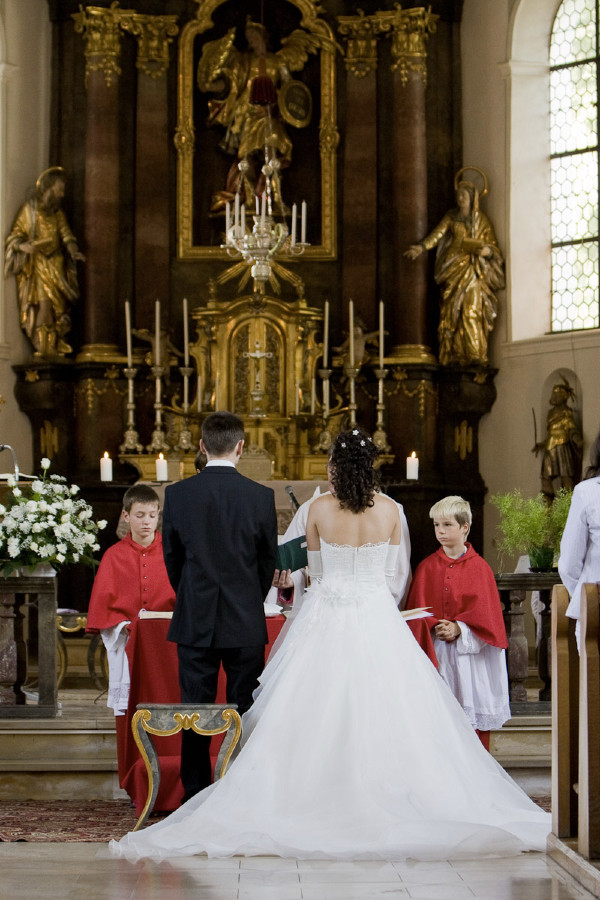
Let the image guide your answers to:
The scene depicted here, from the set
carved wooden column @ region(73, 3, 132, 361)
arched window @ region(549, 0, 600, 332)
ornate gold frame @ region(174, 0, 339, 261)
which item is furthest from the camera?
ornate gold frame @ region(174, 0, 339, 261)

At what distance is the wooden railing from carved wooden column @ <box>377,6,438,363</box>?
29.6ft

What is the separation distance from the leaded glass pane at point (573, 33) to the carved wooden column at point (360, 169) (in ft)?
6.23

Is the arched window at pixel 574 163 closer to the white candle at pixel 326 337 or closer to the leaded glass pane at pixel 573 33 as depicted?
the leaded glass pane at pixel 573 33

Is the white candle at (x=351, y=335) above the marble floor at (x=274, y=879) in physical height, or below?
above

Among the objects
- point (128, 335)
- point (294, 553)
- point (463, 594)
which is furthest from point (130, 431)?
point (294, 553)

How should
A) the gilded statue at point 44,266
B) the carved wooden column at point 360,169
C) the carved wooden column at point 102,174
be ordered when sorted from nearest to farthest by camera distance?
the gilded statue at point 44,266, the carved wooden column at point 102,174, the carved wooden column at point 360,169

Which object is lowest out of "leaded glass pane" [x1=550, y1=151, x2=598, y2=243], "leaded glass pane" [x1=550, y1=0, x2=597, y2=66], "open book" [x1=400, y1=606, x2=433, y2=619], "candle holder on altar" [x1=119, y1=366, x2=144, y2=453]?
"open book" [x1=400, y1=606, x2=433, y2=619]

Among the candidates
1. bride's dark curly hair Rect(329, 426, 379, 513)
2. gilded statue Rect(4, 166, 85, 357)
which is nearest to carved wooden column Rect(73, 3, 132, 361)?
gilded statue Rect(4, 166, 85, 357)

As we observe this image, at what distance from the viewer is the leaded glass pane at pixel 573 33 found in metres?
14.3

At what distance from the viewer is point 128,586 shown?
7.12m

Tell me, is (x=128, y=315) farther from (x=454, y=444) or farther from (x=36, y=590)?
(x=36, y=590)

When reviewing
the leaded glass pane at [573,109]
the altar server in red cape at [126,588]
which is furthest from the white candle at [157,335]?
the altar server in red cape at [126,588]

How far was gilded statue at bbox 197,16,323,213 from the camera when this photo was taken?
47.1 feet

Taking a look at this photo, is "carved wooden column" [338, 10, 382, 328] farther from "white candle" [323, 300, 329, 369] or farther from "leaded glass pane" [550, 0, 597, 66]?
"leaded glass pane" [550, 0, 597, 66]
